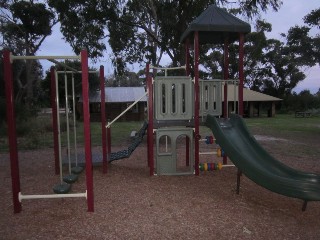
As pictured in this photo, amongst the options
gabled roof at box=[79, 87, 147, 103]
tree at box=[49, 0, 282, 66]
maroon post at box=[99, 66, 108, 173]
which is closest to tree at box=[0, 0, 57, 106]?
gabled roof at box=[79, 87, 147, 103]

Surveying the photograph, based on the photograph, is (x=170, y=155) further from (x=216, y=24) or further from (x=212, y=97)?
(x=216, y=24)

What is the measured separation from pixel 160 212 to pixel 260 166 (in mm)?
1897

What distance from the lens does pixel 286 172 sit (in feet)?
18.2

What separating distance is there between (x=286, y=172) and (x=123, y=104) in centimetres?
2944

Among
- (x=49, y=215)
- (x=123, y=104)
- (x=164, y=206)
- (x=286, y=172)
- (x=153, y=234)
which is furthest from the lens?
(x=123, y=104)

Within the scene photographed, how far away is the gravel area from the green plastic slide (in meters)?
0.49

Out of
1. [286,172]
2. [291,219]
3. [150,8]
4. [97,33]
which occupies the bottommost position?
[291,219]

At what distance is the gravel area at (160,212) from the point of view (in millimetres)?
4145

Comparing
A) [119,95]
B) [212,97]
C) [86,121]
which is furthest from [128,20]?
[119,95]

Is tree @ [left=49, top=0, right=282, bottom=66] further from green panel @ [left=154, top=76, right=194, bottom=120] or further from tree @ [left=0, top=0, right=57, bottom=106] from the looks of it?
Answer: tree @ [left=0, top=0, right=57, bottom=106]

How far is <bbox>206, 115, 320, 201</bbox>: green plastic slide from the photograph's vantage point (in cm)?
445

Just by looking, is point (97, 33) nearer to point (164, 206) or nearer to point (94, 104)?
point (164, 206)

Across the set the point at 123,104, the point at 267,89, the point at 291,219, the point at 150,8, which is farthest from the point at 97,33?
the point at 267,89

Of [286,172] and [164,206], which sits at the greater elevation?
[286,172]
